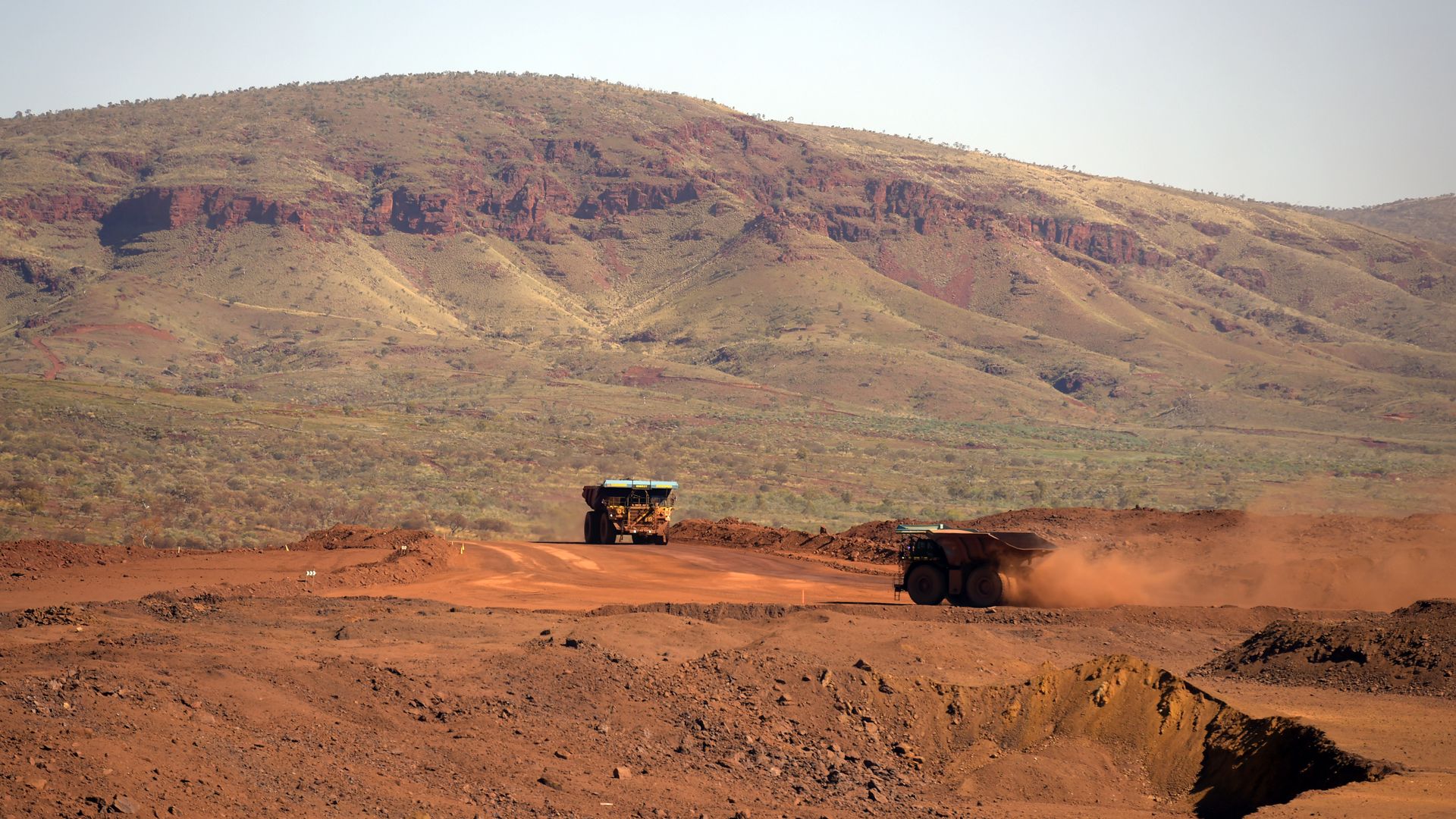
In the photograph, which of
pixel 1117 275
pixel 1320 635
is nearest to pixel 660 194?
pixel 1117 275

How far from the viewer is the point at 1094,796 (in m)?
15.6

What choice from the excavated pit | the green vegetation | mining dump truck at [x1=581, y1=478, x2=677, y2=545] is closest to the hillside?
the green vegetation

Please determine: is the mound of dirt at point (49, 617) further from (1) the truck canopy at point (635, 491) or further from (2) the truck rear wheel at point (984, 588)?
(1) the truck canopy at point (635, 491)

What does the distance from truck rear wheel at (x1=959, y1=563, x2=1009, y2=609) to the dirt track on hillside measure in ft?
2.58

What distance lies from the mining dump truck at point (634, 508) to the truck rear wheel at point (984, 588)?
1274 cm

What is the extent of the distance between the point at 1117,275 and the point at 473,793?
18180 centimetres

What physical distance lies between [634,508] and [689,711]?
21.2 meters

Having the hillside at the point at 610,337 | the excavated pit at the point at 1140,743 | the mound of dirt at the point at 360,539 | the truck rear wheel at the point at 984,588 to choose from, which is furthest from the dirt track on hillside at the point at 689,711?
the hillside at the point at 610,337

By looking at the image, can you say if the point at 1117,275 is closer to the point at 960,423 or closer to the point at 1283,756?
the point at 960,423

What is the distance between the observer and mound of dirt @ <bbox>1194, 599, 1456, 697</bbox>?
63.4 feet

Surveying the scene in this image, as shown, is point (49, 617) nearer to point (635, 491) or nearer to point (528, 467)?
point (635, 491)

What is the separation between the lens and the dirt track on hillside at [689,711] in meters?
12.9

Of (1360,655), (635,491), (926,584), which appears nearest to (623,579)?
(635,491)

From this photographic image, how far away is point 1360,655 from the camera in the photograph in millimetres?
20078
